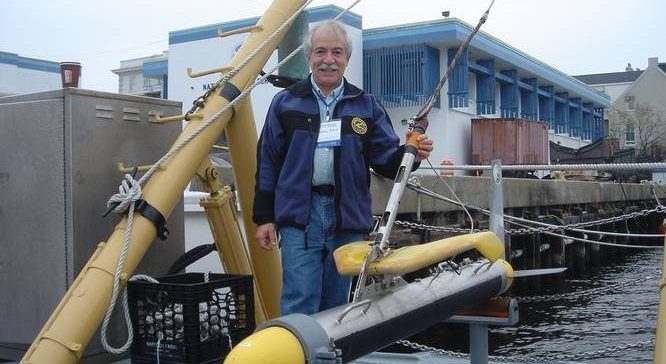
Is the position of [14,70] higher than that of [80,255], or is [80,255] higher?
[14,70]

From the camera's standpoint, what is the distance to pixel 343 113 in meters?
3.21

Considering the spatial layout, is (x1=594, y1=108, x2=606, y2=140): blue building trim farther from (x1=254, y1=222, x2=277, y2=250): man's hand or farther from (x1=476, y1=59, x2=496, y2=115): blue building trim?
(x1=254, y1=222, x2=277, y2=250): man's hand

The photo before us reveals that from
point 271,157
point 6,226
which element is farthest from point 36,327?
point 271,157

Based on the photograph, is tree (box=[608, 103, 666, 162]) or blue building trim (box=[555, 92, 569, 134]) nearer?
blue building trim (box=[555, 92, 569, 134])

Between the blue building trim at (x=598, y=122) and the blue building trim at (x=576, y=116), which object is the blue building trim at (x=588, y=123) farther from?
the blue building trim at (x=576, y=116)

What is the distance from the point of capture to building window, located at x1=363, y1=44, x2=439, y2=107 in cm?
2353

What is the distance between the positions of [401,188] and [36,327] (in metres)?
1.98

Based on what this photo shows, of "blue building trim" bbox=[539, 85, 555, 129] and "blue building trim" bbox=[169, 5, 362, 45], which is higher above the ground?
"blue building trim" bbox=[169, 5, 362, 45]

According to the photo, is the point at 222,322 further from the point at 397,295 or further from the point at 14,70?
the point at 14,70

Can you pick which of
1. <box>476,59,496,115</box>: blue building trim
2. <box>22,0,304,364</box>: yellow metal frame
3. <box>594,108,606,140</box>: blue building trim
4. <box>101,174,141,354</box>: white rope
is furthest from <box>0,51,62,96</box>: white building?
<box>594,108,606,140</box>: blue building trim

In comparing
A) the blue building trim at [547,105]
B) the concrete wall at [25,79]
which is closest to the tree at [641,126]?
the blue building trim at [547,105]

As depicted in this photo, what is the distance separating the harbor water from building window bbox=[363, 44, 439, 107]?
1003 centimetres

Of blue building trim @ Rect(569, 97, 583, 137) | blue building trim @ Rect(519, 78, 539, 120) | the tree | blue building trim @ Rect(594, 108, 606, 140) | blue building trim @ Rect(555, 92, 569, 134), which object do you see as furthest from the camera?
the tree

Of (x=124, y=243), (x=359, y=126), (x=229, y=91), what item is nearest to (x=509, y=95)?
(x=229, y=91)
